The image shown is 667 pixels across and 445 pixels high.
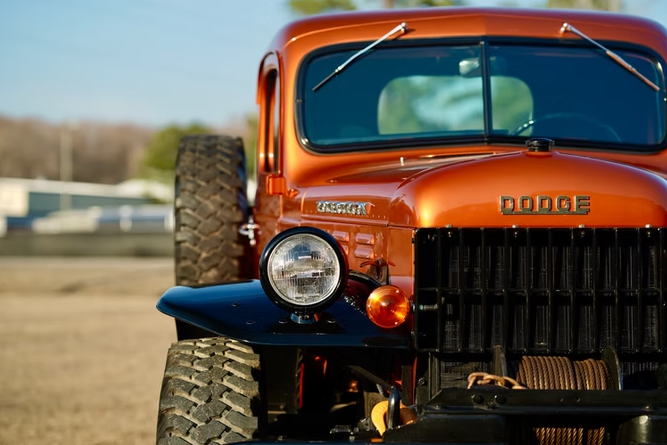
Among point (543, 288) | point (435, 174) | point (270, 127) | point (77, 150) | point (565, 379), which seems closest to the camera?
point (565, 379)

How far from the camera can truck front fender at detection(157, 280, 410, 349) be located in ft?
11.6

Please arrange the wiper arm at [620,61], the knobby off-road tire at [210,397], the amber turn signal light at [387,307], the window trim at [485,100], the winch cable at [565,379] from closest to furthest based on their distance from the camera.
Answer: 1. the winch cable at [565,379]
2. the knobby off-road tire at [210,397]
3. the amber turn signal light at [387,307]
4. the window trim at [485,100]
5. the wiper arm at [620,61]

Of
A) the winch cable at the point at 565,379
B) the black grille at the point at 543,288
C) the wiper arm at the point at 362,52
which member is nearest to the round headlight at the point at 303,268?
the black grille at the point at 543,288

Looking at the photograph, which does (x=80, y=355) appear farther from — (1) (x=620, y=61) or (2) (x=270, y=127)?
(1) (x=620, y=61)

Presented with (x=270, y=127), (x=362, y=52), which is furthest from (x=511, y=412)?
(x=270, y=127)

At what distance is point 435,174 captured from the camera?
3.72 m

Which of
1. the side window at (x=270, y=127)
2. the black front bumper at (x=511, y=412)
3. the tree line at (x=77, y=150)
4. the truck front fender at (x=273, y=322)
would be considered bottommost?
the black front bumper at (x=511, y=412)

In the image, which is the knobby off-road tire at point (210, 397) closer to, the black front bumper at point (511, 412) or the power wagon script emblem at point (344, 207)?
the black front bumper at point (511, 412)

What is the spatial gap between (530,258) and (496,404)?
59 cm

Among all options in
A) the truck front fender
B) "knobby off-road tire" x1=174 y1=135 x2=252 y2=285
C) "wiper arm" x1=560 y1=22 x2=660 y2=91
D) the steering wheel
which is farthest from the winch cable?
"knobby off-road tire" x1=174 y1=135 x2=252 y2=285

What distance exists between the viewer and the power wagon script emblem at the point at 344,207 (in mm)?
4184

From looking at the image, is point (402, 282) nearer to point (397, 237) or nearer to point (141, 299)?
point (397, 237)

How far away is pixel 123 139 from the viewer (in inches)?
3824

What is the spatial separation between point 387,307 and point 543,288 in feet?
1.76
